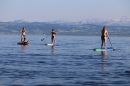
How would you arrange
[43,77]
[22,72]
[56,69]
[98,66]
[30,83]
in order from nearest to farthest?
[30,83]
[43,77]
[22,72]
[56,69]
[98,66]

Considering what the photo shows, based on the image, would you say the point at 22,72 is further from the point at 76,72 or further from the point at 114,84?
the point at 114,84

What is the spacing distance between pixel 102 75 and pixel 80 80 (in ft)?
6.51

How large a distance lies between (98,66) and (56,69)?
283 centimetres

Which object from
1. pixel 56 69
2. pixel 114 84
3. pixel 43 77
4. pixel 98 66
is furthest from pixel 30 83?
pixel 98 66

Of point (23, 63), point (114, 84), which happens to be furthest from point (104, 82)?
point (23, 63)

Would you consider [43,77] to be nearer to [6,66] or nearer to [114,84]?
[114,84]

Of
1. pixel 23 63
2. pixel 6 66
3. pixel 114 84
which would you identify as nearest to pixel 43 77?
pixel 114 84

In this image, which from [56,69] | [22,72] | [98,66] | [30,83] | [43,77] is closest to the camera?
[30,83]

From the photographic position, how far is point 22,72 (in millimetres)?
22359

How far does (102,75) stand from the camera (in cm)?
2172

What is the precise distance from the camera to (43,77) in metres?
20.6

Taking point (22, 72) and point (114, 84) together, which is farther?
point (22, 72)

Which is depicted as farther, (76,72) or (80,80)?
(76,72)

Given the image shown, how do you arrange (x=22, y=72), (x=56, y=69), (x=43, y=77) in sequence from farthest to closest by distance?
(x=56, y=69) → (x=22, y=72) → (x=43, y=77)
